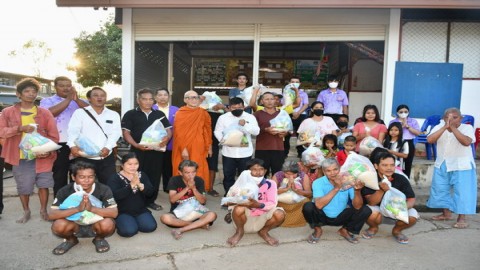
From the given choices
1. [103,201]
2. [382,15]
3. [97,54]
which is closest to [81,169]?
[103,201]

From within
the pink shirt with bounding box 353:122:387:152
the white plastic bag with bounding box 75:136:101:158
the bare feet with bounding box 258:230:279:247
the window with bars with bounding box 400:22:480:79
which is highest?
the window with bars with bounding box 400:22:480:79

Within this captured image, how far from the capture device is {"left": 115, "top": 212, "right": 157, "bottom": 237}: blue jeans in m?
3.77

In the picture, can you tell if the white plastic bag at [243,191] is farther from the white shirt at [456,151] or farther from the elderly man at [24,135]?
the white shirt at [456,151]

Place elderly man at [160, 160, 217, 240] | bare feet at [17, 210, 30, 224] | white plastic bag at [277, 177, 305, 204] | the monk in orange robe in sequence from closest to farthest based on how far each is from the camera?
elderly man at [160, 160, 217, 240] < white plastic bag at [277, 177, 305, 204] < bare feet at [17, 210, 30, 224] < the monk in orange robe

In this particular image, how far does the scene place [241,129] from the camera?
15.4 ft

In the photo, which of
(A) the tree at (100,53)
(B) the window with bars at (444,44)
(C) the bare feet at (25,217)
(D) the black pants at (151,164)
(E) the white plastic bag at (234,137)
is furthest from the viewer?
(A) the tree at (100,53)

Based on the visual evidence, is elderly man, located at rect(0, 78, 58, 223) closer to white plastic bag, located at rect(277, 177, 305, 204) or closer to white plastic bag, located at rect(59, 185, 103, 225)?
white plastic bag, located at rect(59, 185, 103, 225)

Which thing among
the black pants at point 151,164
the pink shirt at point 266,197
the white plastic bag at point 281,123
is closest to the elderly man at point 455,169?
the white plastic bag at point 281,123

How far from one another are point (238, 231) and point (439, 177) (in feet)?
8.37

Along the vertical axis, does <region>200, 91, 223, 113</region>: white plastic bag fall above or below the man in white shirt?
above

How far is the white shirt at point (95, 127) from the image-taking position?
4.21 meters

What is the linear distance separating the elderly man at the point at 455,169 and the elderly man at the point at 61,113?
4.27 meters

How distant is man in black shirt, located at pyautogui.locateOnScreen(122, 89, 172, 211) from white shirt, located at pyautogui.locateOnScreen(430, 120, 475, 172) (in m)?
3.28

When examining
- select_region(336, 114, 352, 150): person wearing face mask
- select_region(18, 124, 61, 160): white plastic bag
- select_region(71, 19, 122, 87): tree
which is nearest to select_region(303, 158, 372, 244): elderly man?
select_region(336, 114, 352, 150): person wearing face mask
